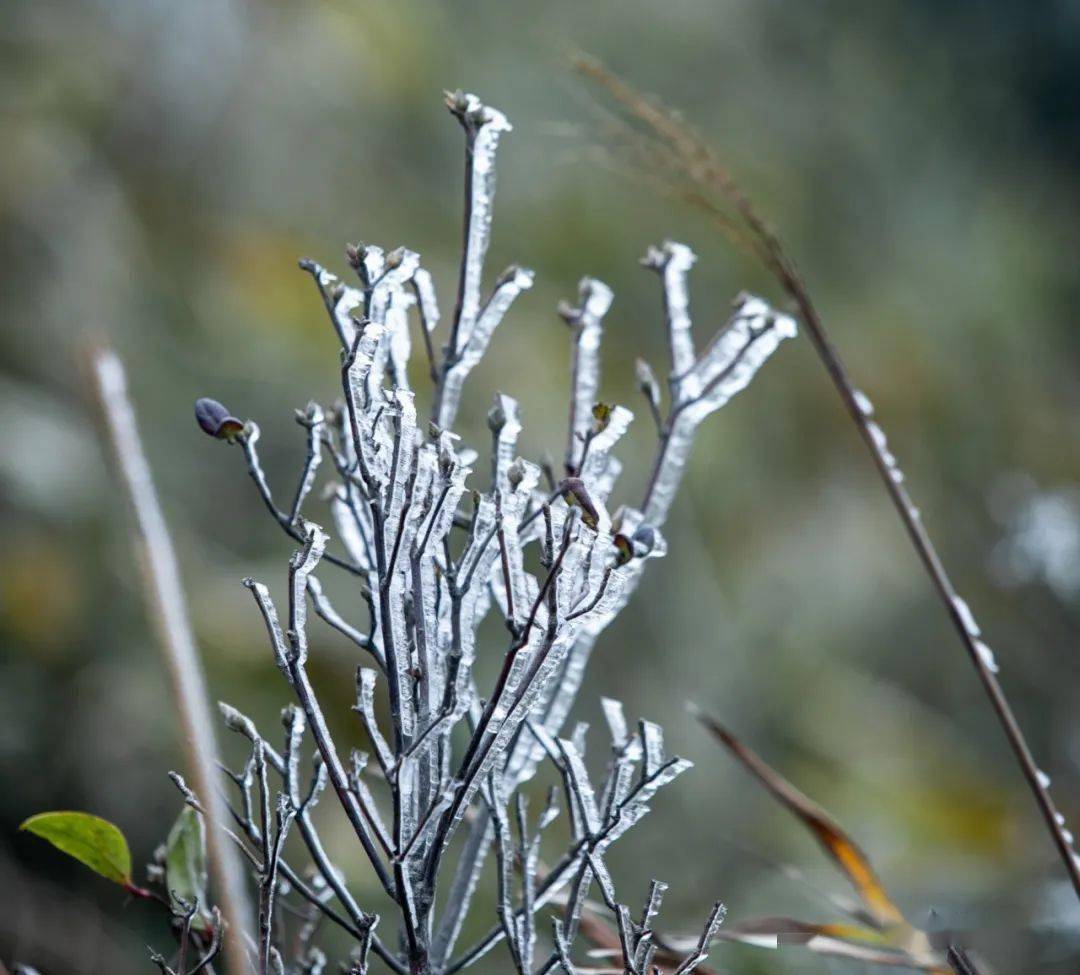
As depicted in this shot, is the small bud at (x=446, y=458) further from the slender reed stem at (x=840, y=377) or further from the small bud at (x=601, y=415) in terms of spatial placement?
the slender reed stem at (x=840, y=377)

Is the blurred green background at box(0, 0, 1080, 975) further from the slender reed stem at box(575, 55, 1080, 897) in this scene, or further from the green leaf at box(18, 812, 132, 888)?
the green leaf at box(18, 812, 132, 888)

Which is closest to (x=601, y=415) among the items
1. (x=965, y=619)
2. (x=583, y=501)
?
(x=583, y=501)

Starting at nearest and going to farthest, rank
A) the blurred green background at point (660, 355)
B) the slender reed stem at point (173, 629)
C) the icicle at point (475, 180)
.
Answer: the slender reed stem at point (173, 629) → the icicle at point (475, 180) → the blurred green background at point (660, 355)

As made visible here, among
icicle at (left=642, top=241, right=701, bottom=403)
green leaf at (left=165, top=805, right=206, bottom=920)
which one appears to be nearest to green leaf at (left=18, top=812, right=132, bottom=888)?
green leaf at (left=165, top=805, right=206, bottom=920)

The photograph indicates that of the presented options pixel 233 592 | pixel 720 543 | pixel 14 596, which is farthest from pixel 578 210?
pixel 14 596

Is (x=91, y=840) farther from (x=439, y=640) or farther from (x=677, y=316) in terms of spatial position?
(x=677, y=316)

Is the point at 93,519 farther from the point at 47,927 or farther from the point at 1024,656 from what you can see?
the point at 1024,656

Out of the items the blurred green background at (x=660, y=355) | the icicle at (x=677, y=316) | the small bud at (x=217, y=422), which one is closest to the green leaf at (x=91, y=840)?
the small bud at (x=217, y=422)
